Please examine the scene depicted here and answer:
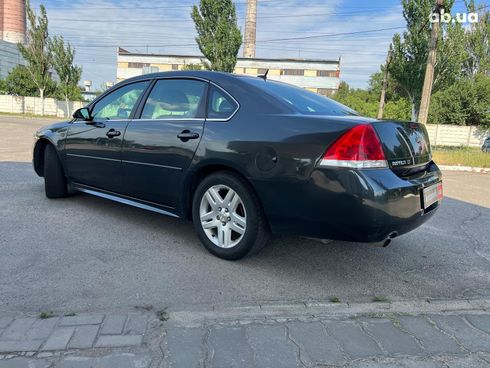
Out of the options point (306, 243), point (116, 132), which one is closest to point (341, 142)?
point (306, 243)

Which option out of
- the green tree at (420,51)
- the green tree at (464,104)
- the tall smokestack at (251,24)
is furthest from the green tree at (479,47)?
the tall smokestack at (251,24)

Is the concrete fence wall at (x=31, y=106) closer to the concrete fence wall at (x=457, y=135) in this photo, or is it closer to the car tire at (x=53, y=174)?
the concrete fence wall at (x=457, y=135)

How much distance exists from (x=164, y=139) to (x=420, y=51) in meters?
22.1

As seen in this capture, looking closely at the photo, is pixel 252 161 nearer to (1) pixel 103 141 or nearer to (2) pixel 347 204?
(2) pixel 347 204

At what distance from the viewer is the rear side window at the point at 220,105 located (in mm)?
3377

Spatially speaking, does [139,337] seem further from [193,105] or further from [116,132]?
[116,132]

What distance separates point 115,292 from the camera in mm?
2832

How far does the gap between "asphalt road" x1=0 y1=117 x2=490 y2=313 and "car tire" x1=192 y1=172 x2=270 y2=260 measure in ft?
0.51

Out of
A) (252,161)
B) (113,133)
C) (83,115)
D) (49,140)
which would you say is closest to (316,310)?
(252,161)

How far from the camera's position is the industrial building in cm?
6719

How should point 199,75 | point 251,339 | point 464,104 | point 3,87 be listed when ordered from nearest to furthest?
point 251,339, point 199,75, point 464,104, point 3,87

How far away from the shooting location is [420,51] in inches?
870

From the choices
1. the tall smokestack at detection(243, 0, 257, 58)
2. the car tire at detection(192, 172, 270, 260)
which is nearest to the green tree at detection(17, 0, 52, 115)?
the tall smokestack at detection(243, 0, 257, 58)

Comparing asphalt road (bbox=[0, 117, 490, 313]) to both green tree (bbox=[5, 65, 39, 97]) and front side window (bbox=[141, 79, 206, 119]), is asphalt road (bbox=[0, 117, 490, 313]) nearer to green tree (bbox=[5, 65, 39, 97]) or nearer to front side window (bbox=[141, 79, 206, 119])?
front side window (bbox=[141, 79, 206, 119])
